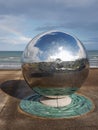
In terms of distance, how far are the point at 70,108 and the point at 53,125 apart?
1.63m

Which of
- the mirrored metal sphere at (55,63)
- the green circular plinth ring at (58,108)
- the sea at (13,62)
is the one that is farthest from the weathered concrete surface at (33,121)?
the sea at (13,62)

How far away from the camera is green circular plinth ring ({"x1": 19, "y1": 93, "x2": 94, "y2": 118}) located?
8.07 m

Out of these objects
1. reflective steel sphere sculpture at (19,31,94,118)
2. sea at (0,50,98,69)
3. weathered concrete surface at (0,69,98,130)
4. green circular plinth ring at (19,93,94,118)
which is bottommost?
weathered concrete surface at (0,69,98,130)

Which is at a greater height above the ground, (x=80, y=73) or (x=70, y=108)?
A: (x=80, y=73)

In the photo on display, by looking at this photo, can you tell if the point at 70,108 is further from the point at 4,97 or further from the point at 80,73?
the point at 4,97

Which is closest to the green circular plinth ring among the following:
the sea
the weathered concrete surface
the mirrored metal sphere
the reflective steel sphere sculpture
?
the weathered concrete surface

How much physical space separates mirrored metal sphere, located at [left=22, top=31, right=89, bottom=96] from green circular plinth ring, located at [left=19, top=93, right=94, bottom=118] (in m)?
0.58

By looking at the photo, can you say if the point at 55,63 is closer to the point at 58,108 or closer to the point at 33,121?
the point at 58,108

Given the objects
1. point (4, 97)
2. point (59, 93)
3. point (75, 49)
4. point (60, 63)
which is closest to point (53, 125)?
point (59, 93)

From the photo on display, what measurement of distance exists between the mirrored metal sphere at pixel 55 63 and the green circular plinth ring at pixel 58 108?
22.9 inches

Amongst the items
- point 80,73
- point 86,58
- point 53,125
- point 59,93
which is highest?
point 86,58

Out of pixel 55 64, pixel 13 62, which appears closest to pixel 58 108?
pixel 55 64

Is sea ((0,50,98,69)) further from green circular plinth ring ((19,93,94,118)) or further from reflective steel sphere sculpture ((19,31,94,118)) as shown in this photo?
reflective steel sphere sculpture ((19,31,94,118))

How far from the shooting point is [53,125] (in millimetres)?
7195
